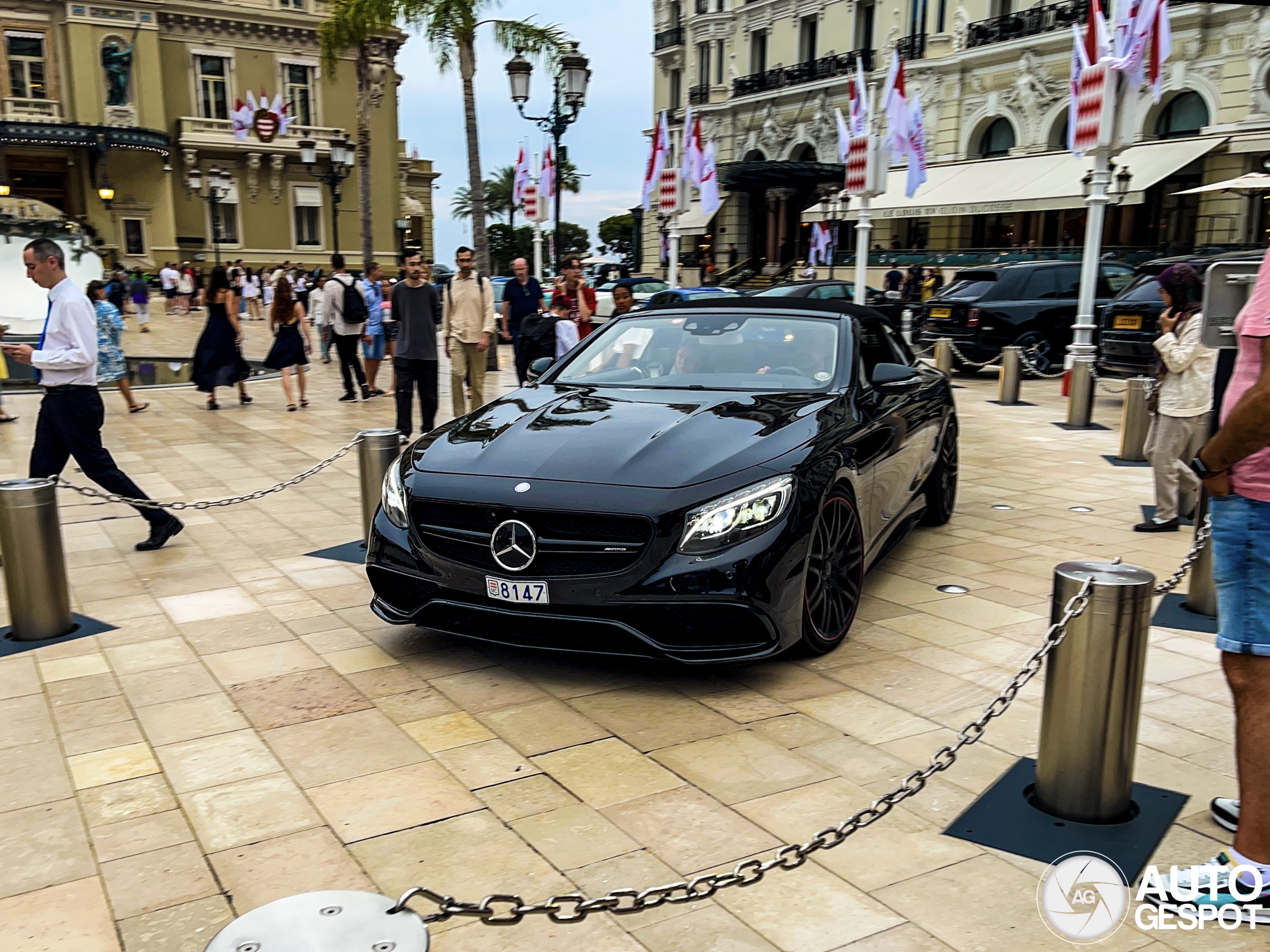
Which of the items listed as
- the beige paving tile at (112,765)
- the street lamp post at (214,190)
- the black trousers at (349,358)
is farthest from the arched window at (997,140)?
the beige paving tile at (112,765)

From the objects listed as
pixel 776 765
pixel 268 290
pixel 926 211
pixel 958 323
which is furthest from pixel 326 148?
pixel 776 765

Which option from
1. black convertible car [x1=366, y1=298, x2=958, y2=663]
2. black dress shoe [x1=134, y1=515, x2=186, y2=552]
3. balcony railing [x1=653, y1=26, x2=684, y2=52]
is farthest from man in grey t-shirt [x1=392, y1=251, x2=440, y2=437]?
balcony railing [x1=653, y1=26, x2=684, y2=52]

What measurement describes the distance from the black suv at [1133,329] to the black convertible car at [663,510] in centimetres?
937

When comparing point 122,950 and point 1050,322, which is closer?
point 122,950

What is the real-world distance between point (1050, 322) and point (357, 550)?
13.4m

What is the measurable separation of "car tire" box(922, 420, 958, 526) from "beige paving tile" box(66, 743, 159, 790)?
4.91 metres

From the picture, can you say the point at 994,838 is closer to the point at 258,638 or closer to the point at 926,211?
the point at 258,638

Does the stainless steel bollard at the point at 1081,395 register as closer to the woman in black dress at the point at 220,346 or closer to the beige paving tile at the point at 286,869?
the woman in black dress at the point at 220,346

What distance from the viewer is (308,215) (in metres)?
49.5

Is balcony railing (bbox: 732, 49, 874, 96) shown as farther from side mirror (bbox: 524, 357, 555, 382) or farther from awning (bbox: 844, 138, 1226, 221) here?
side mirror (bbox: 524, 357, 555, 382)

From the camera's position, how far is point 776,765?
372 centimetres

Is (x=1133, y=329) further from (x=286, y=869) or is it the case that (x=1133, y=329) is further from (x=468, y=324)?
(x=286, y=869)

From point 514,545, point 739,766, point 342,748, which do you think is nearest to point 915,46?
point 514,545

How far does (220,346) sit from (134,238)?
36653 mm
